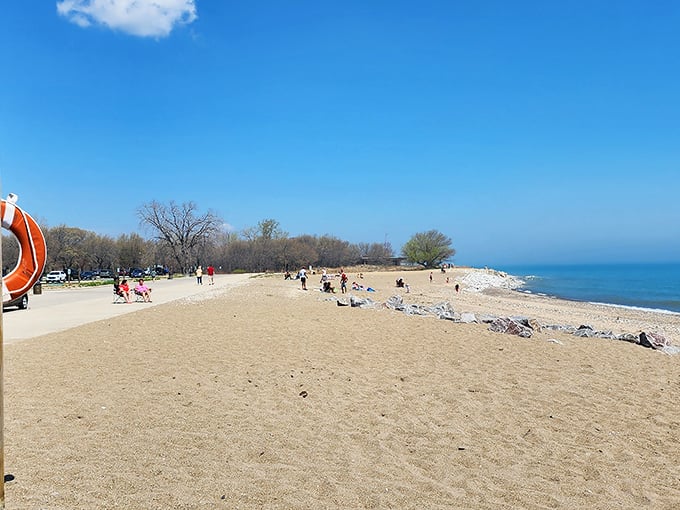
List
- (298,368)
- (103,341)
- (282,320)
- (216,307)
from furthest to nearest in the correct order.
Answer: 1. (216,307)
2. (282,320)
3. (103,341)
4. (298,368)

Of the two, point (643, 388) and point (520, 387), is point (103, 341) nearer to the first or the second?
point (520, 387)

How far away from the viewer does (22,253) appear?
541 cm

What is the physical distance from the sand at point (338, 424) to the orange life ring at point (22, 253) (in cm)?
160

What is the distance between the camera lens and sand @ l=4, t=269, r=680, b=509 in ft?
13.6

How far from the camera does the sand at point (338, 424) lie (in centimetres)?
414

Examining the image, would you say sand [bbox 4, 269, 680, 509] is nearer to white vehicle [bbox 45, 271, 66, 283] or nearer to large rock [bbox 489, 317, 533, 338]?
large rock [bbox 489, 317, 533, 338]

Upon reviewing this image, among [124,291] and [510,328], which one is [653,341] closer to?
[510,328]

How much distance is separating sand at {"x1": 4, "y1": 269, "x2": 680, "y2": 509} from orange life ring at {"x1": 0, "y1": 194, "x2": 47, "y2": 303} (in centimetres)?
160

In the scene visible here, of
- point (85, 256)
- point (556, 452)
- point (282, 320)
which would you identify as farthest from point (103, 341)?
point (85, 256)

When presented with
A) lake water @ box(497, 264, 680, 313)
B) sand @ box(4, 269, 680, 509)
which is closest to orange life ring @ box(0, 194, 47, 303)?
sand @ box(4, 269, 680, 509)

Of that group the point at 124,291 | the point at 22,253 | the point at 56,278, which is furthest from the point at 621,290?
the point at 56,278

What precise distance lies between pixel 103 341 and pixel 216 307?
7371 mm

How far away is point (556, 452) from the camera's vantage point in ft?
16.8

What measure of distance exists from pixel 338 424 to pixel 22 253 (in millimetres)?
4015
